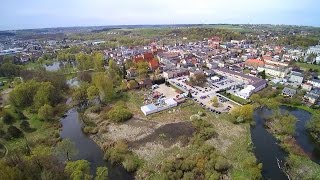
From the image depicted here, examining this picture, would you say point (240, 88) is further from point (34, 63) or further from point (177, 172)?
point (34, 63)

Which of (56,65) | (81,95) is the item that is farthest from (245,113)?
(56,65)

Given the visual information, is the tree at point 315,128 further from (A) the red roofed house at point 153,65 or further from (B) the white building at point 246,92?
(A) the red roofed house at point 153,65

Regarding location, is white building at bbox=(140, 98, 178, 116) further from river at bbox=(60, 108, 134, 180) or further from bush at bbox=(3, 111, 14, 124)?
bush at bbox=(3, 111, 14, 124)

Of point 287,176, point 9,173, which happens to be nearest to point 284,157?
point 287,176

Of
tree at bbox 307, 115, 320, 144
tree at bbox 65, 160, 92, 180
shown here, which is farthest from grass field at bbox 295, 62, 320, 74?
tree at bbox 65, 160, 92, 180

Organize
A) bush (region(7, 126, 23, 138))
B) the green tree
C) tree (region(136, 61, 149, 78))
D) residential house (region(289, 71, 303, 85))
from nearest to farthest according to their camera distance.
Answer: bush (region(7, 126, 23, 138)) → the green tree → residential house (region(289, 71, 303, 85)) → tree (region(136, 61, 149, 78))

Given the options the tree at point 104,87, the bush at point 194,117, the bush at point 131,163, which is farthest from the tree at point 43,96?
the bush at point 194,117
